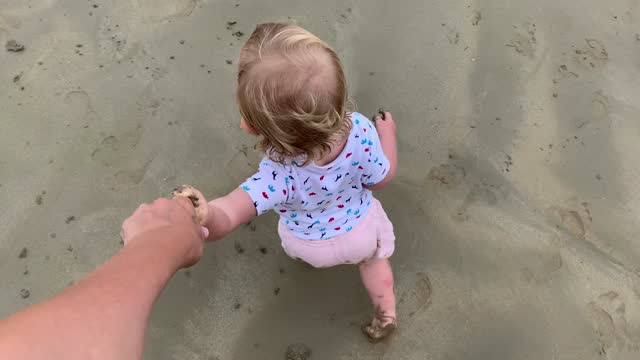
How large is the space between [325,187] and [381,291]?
0.47m

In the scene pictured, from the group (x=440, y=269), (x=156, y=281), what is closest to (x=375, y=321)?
(x=440, y=269)

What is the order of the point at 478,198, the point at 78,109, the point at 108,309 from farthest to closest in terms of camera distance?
the point at 78,109, the point at 478,198, the point at 108,309

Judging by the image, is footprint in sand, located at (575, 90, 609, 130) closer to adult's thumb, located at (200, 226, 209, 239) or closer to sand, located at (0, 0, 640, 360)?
sand, located at (0, 0, 640, 360)

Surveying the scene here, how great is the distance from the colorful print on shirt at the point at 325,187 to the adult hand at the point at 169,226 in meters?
0.17

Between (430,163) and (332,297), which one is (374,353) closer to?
(332,297)

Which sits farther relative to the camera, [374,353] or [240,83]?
[374,353]

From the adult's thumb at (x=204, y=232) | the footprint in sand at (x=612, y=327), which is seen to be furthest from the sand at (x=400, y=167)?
the adult's thumb at (x=204, y=232)

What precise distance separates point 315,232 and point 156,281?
1.81 ft

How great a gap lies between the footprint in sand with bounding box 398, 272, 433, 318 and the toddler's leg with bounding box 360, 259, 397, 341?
12cm

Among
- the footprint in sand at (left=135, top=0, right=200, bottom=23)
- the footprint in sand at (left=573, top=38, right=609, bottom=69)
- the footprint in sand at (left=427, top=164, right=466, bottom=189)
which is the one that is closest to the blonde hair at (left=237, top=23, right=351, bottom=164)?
the footprint in sand at (left=427, top=164, right=466, bottom=189)

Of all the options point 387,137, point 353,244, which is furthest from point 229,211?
point 387,137

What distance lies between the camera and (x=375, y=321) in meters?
1.53

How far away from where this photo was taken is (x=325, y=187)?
3.82 ft

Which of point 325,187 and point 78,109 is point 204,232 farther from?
point 78,109
